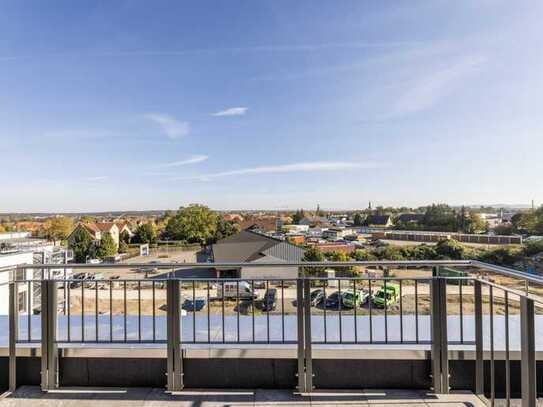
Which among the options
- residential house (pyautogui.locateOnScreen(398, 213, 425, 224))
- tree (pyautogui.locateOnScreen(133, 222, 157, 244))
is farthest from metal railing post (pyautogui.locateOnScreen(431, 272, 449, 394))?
residential house (pyautogui.locateOnScreen(398, 213, 425, 224))

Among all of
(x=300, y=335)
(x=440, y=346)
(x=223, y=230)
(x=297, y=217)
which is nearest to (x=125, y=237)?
(x=223, y=230)

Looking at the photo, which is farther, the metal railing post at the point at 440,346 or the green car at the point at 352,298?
the green car at the point at 352,298

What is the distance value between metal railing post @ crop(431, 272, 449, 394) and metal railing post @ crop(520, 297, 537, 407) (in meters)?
0.76

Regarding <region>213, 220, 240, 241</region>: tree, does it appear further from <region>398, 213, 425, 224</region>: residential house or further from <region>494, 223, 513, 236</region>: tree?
<region>494, 223, 513, 236</region>: tree

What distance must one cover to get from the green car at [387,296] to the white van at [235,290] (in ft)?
3.99

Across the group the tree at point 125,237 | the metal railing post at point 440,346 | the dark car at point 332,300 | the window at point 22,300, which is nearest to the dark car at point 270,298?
the dark car at point 332,300

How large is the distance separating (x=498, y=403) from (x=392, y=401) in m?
0.73

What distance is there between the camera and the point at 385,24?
8.59 meters

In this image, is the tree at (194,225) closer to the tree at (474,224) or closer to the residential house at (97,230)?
the residential house at (97,230)

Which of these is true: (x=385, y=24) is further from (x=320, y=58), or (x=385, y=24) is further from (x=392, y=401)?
(x=392, y=401)

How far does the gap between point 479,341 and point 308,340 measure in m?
1.31

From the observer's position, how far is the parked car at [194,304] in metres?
2.92

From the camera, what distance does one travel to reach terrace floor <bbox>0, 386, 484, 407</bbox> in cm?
241

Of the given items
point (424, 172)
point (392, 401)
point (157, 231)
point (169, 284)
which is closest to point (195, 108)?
point (169, 284)
